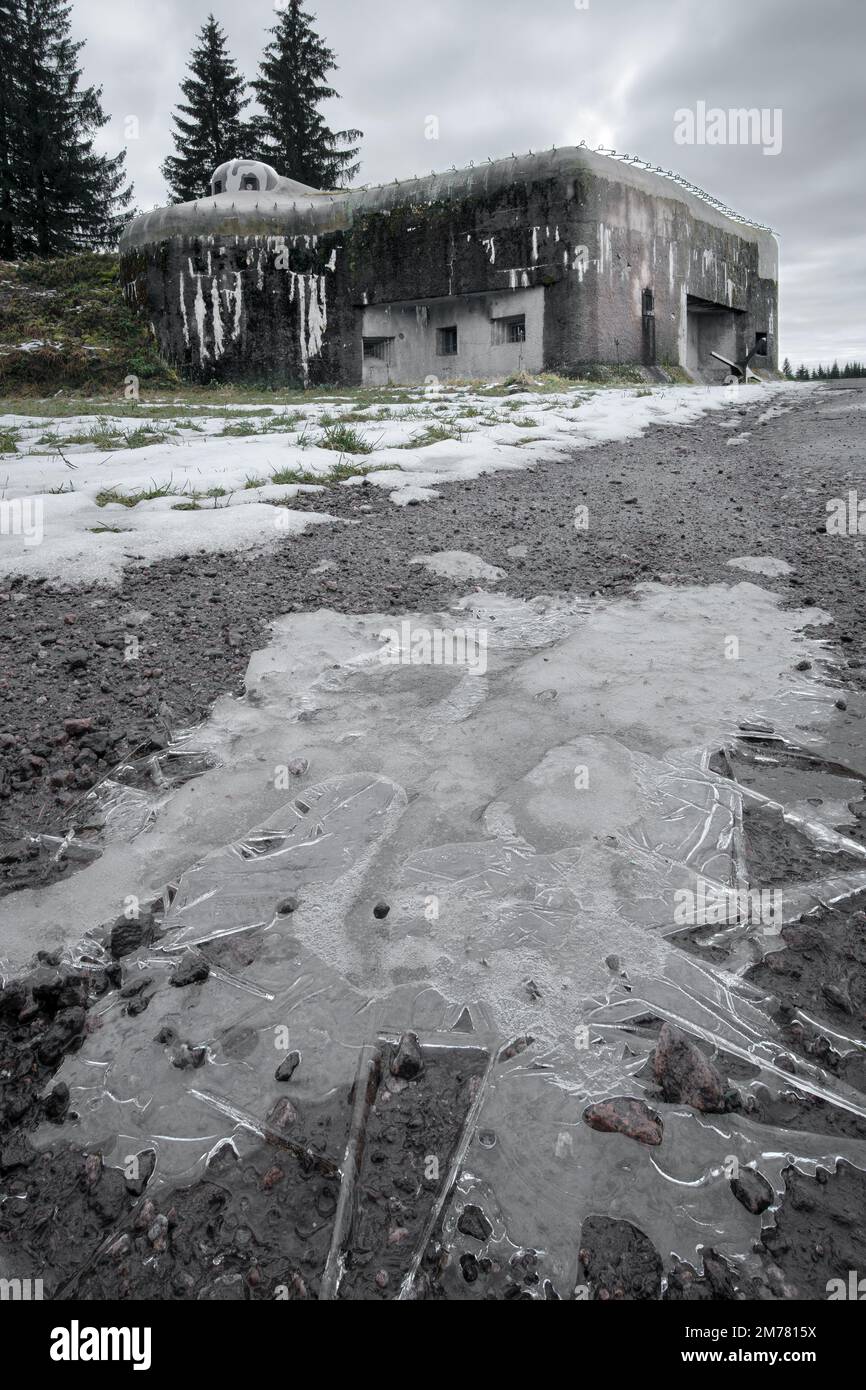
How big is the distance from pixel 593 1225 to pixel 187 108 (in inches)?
1493

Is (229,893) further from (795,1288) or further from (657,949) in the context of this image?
(795,1288)

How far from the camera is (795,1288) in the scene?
3.88 ft

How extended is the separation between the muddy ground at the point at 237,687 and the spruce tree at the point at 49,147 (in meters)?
27.5

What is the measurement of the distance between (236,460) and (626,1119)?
5697mm

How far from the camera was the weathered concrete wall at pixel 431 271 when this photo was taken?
49.5 feet

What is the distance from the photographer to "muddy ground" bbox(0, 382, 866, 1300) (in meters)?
1.24

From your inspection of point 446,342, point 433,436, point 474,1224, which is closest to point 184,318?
point 446,342

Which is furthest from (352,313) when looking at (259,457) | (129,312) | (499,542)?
(499,542)

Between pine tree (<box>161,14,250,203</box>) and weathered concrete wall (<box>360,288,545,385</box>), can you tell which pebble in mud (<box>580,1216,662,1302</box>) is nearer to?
weathered concrete wall (<box>360,288,545,385</box>)

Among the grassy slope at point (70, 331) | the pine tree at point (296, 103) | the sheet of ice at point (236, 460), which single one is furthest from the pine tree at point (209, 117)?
the sheet of ice at point (236, 460)

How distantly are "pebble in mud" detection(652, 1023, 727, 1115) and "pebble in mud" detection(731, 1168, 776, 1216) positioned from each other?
122 mm

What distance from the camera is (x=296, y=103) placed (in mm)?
29672

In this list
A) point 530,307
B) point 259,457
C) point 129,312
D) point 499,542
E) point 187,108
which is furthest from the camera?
point 187,108

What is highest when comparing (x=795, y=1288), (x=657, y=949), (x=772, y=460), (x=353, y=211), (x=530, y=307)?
(x=353, y=211)
